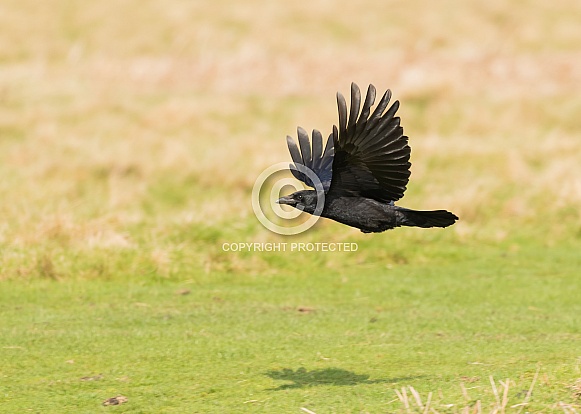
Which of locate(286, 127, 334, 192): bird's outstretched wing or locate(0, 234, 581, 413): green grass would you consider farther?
locate(286, 127, 334, 192): bird's outstretched wing

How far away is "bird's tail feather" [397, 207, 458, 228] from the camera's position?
583cm

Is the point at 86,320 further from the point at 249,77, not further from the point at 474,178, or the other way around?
the point at 249,77

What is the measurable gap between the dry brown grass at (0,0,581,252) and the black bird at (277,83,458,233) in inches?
173

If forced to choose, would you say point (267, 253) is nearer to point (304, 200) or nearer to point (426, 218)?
point (304, 200)

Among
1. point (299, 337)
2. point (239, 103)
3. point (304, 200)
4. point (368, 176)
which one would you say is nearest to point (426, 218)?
point (368, 176)

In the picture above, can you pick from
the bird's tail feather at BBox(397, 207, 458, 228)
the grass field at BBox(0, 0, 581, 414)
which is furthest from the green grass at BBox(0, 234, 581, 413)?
the bird's tail feather at BBox(397, 207, 458, 228)

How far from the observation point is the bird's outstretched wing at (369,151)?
5.53 metres

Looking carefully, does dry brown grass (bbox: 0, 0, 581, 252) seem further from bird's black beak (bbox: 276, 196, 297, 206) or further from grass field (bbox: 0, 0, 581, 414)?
bird's black beak (bbox: 276, 196, 297, 206)

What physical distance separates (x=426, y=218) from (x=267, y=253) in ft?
14.4

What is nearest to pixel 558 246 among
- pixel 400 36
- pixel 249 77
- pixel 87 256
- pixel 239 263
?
pixel 239 263

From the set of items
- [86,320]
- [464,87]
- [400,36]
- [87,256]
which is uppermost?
[400,36]

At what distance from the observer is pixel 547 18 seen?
33.5m

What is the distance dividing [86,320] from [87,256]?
5.01 feet

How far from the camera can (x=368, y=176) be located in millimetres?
5914
